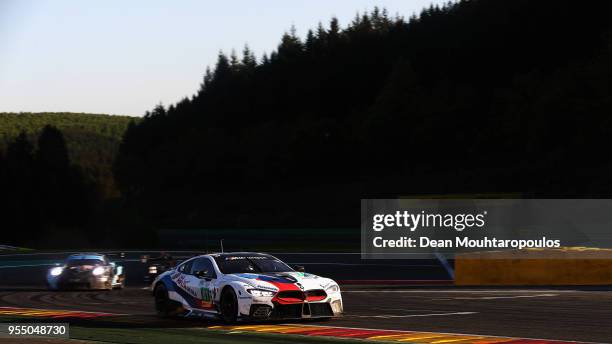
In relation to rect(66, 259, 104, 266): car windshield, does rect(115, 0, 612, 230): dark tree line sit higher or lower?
higher

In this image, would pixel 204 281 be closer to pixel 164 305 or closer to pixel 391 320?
pixel 164 305

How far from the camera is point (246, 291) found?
43.7ft

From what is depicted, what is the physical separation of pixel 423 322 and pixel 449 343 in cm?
257

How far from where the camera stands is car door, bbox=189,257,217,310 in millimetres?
14203

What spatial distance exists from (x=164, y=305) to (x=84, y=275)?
921 cm

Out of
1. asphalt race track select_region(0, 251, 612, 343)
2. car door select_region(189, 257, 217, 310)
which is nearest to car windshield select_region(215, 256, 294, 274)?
car door select_region(189, 257, 217, 310)

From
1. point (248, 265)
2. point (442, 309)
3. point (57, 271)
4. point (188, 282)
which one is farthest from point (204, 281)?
point (57, 271)

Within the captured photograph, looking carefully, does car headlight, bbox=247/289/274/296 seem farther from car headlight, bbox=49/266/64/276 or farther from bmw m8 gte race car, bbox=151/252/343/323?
car headlight, bbox=49/266/64/276

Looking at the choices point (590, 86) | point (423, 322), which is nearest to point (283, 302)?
point (423, 322)

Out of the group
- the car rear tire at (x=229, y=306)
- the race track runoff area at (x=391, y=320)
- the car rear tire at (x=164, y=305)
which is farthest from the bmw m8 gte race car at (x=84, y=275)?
the car rear tire at (x=229, y=306)

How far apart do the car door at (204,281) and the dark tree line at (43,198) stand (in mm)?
64174

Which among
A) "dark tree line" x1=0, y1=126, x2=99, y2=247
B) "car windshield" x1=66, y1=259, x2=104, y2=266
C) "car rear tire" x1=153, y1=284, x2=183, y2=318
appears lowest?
"car rear tire" x1=153, y1=284, x2=183, y2=318

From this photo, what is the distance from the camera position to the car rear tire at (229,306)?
13547mm

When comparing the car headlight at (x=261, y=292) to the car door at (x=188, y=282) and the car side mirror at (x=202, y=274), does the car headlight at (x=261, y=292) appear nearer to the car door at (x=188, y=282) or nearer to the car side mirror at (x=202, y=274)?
the car side mirror at (x=202, y=274)
